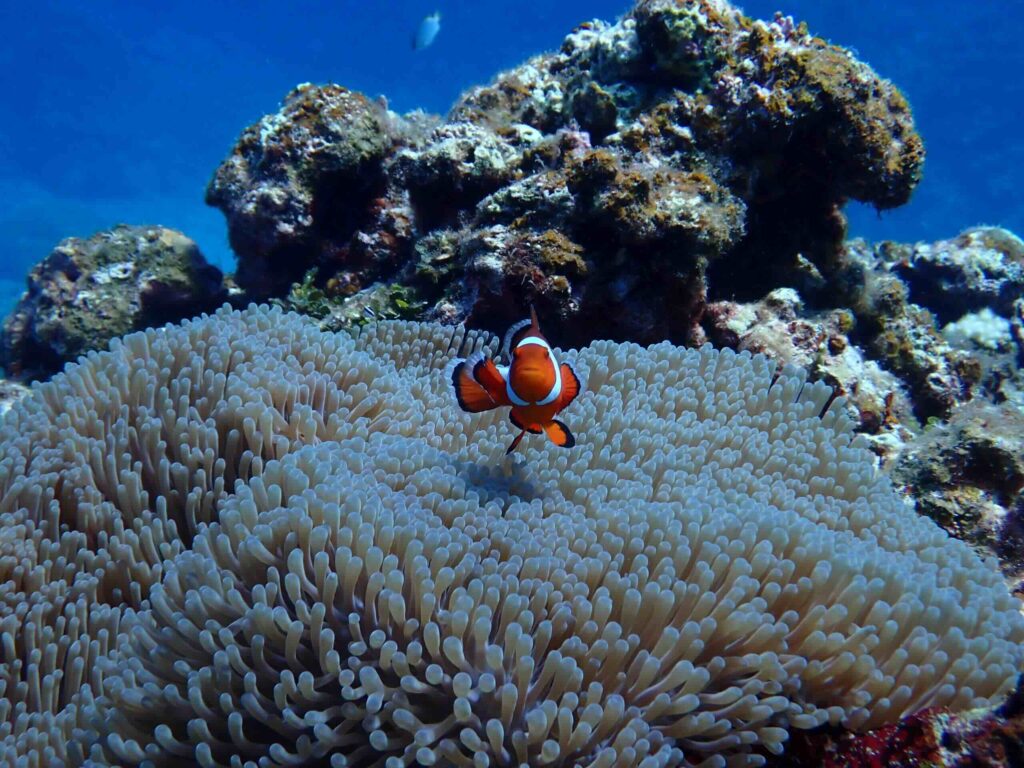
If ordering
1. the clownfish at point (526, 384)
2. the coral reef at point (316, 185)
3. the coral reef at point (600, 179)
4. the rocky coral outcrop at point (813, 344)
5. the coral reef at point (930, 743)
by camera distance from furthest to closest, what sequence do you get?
1. the coral reef at point (316, 185)
2. the rocky coral outcrop at point (813, 344)
3. the coral reef at point (600, 179)
4. the clownfish at point (526, 384)
5. the coral reef at point (930, 743)

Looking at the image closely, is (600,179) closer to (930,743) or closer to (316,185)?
(316,185)

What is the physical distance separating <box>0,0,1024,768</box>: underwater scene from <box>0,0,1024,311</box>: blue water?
1280 inches

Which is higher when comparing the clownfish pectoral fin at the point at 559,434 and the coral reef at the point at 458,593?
the clownfish pectoral fin at the point at 559,434

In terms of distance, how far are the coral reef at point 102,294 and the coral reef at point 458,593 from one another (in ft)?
14.6

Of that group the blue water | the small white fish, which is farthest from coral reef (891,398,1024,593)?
the blue water

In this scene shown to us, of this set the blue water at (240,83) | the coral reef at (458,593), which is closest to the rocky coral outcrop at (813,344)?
the coral reef at (458,593)

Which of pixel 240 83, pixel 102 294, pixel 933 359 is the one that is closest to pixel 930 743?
pixel 933 359

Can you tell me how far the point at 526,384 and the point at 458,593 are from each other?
23.5 inches

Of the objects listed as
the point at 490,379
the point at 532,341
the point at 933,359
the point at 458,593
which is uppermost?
the point at 933,359

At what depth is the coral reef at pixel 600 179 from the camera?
4.25 m

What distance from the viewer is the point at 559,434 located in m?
1.96

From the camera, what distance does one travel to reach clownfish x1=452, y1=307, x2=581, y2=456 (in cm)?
184

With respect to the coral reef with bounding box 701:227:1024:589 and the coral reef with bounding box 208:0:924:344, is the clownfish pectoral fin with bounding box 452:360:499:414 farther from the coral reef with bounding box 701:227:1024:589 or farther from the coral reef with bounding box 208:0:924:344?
the coral reef with bounding box 701:227:1024:589

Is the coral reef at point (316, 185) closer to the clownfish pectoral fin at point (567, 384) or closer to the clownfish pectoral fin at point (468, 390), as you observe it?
the clownfish pectoral fin at point (468, 390)
